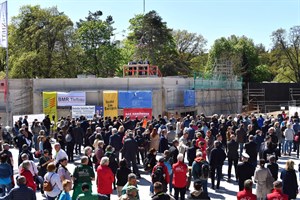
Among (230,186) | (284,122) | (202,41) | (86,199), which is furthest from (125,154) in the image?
(202,41)

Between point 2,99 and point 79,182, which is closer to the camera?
point 79,182

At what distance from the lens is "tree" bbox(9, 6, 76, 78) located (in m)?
50.3

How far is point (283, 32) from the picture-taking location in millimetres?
68438

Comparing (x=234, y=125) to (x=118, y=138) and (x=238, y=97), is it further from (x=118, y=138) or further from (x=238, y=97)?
(x=238, y=97)

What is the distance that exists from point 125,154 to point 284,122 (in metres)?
10.3

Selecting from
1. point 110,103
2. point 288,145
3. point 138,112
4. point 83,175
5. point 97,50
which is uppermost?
point 97,50

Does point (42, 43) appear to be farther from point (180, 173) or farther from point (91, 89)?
point (180, 173)

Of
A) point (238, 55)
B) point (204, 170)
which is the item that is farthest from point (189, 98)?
point (238, 55)

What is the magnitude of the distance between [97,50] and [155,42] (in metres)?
8.63

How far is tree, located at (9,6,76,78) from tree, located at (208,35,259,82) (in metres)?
26.7

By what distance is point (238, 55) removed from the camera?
71062 millimetres

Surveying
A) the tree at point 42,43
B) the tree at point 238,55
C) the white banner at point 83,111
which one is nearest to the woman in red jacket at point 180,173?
the white banner at point 83,111

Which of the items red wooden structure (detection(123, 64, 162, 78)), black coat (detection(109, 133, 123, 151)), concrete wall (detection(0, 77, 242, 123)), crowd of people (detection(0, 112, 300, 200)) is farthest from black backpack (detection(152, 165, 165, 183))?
red wooden structure (detection(123, 64, 162, 78))

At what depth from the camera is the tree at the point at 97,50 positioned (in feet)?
188
